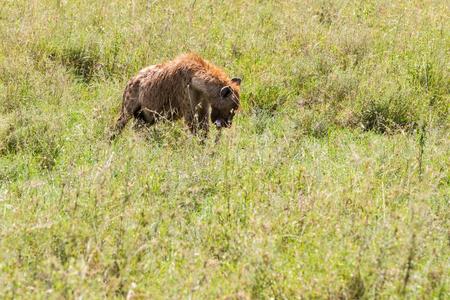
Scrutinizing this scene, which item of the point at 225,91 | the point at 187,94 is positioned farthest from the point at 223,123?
the point at 187,94

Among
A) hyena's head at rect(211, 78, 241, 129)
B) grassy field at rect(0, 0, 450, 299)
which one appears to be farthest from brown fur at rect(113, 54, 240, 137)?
grassy field at rect(0, 0, 450, 299)

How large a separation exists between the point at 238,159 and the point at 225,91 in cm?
145

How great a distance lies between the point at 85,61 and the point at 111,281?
5.99m

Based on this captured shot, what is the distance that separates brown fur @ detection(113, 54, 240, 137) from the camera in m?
7.86

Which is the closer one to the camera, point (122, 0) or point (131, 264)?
point (131, 264)

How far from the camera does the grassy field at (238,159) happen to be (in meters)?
4.52

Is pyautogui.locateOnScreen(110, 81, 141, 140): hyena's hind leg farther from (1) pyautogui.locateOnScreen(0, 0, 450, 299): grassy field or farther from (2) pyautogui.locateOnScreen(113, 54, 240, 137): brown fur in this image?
(1) pyautogui.locateOnScreen(0, 0, 450, 299): grassy field

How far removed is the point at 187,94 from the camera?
7879mm

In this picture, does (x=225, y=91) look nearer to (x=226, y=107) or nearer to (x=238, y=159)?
(x=226, y=107)

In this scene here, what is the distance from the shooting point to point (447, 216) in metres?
5.88

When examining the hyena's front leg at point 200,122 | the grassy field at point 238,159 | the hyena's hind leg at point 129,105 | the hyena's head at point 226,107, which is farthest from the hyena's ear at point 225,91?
the hyena's hind leg at point 129,105

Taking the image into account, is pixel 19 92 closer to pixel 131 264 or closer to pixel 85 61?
pixel 85 61

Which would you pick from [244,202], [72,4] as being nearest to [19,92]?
[72,4]

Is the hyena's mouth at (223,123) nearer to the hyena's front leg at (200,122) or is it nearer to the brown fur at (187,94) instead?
the brown fur at (187,94)
